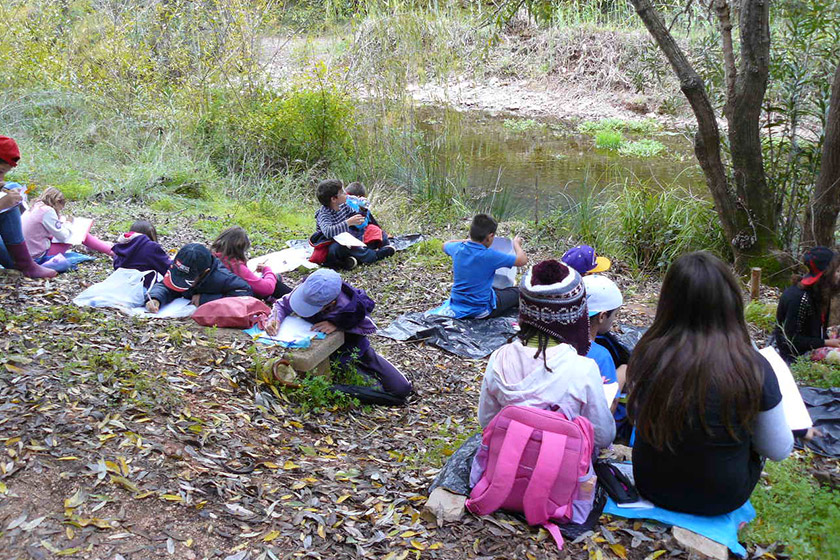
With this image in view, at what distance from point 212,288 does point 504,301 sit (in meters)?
2.36

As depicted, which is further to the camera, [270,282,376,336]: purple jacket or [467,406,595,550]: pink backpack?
[270,282,376,336]: purple jacket

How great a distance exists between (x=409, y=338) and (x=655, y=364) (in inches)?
114

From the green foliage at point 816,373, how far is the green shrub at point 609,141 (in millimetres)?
10994

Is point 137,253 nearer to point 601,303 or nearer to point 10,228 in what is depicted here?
point 10,228

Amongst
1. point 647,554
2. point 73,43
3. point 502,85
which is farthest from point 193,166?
point 502,85

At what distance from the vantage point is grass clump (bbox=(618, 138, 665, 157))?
45.5 feet

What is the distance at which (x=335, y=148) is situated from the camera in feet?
32.8

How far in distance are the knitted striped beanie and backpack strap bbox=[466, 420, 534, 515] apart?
40 centimetres

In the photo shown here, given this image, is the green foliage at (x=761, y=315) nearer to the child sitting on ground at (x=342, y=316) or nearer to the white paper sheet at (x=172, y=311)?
the child sitting on ground at (x=342, y=316)

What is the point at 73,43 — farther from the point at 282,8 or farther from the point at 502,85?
the point at 502,85

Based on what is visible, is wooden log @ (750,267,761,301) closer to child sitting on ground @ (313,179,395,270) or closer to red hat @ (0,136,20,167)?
child sitting on ground @ (313,179,395,270)

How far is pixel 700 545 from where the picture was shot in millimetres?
2430

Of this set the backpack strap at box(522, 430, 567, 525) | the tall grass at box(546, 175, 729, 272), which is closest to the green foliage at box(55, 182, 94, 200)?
the tall grass at box(546, 175, 729, 272)

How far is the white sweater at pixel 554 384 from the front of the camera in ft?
8.42
